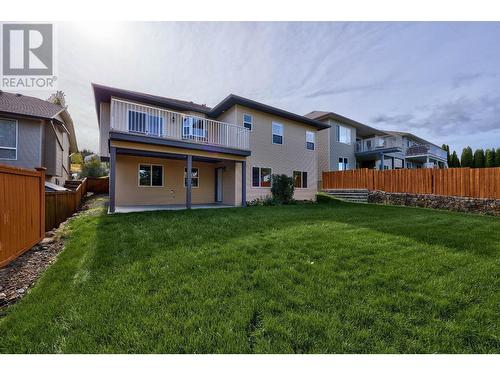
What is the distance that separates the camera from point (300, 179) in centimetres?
1628

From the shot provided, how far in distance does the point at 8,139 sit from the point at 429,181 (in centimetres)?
2337

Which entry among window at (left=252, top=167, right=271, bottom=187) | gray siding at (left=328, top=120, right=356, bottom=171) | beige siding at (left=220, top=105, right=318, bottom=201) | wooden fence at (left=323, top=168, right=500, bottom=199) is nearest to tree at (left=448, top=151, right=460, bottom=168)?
gray siding at (left=328, top=120, right=356, bottom=171)

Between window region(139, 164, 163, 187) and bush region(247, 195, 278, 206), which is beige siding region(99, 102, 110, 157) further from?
bush region(247, 195, 278, 206)

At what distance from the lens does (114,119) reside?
973 centimetres

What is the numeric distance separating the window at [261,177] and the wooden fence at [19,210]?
10016mm

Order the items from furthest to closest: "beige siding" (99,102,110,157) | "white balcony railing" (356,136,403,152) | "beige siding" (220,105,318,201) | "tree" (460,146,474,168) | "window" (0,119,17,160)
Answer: "tree" (460,146,474,168) < "white balcony railing" (356,136,403,152) < "beige siding" (220,105,318,201) < "beige siding" (99,102,110,157) < "window" (0,119,17,160)

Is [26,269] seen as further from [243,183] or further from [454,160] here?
[454,160]

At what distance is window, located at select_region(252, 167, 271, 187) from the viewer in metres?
14.2

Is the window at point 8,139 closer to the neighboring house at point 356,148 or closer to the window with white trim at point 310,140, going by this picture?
the window with white trim at point 310,140

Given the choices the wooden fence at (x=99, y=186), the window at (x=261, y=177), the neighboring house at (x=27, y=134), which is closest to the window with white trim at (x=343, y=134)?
the window at (x=261, y=177)

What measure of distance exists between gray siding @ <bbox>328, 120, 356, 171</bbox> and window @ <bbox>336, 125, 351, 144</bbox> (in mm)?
305

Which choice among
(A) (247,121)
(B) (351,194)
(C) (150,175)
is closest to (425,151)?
(B) (351,194)
